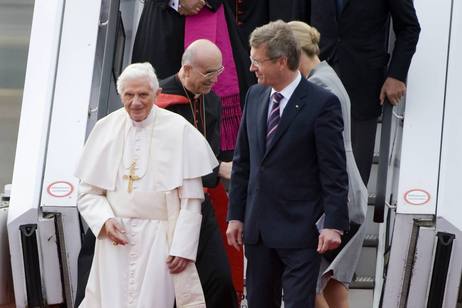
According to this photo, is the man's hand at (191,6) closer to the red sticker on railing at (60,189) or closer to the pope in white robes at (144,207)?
the red sticker on railing at (60,189)

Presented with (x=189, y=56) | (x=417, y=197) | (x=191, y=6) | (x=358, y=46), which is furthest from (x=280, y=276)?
(x=191, y=6)

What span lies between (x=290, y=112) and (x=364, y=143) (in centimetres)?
146

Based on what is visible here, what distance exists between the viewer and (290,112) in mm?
5184

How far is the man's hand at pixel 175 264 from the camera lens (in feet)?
18.0

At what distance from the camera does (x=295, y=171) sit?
17.0ft

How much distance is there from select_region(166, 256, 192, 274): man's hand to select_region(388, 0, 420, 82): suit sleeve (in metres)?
1.60

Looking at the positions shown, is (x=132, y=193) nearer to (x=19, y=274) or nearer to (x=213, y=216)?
(x=213, y=216)

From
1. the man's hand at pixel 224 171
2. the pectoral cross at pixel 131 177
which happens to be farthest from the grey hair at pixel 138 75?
the man's hand at pixel 224 171

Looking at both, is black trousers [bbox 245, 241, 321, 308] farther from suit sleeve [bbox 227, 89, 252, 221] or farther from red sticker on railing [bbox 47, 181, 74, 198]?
red sticker on railing [bbox 47, 181, 74, 198]

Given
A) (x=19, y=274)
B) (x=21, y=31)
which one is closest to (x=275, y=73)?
(x=19, y=274)

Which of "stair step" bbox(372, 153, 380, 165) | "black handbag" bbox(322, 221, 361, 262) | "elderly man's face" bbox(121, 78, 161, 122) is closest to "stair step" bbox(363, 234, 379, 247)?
"stair step" bbox(372, 153, 380, 165)

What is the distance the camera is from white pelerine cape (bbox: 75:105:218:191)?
553cm

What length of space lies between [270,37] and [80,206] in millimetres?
1184

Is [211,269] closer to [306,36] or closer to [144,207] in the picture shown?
[144,207]
